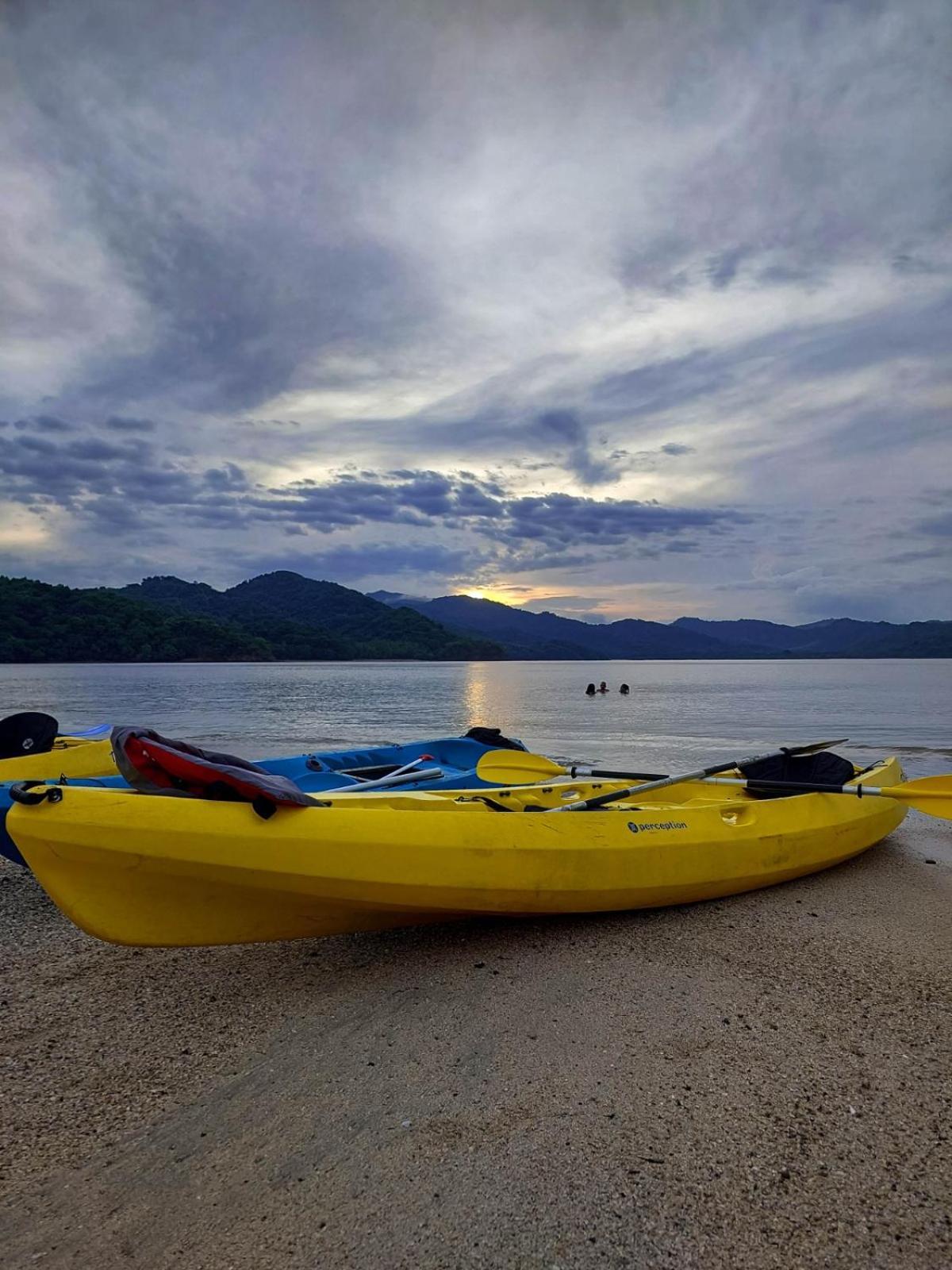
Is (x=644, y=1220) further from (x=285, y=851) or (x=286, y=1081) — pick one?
(x=285, y=851)

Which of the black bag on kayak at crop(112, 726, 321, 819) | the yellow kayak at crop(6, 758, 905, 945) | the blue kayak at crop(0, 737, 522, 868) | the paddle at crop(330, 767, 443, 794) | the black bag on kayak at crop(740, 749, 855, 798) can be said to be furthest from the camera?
the black bag on kayak at crop(740, 749, 855, 798)

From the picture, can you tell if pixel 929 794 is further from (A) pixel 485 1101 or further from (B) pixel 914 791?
(A) pixel 485 1101

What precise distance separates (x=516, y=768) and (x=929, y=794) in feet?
13.0

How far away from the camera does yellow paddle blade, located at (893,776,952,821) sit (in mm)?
5879

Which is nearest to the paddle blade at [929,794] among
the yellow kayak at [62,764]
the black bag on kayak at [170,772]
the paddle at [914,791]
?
the paddle at [914,791]

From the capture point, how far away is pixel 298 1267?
2107 mm

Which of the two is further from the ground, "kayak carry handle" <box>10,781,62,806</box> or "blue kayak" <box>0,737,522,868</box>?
"kayak carry handle" <box>10,781,62,806</box>

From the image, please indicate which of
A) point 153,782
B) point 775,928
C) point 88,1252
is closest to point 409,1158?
point 88,1252

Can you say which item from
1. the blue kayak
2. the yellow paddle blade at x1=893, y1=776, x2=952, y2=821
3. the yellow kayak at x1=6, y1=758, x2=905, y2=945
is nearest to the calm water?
the blue kayak

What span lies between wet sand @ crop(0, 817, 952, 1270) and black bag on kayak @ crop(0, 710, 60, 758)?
418 centimetres

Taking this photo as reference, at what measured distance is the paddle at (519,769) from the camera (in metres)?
7.68

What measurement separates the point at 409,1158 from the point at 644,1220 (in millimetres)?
850

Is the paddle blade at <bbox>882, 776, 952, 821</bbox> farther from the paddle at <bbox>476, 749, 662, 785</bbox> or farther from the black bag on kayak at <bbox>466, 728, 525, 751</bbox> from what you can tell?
the black bag on kayak at <bbox>466, 728, 525, 751</bbox>

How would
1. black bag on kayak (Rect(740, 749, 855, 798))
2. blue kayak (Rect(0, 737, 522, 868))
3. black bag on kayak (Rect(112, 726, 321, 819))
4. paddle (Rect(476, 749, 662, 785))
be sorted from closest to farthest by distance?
black bag on kayak (Rect(112, 726, 321, 819)) → blue kayak (Rect(0, 737, 522, 868)) → black bag on kayak (Rect(740, 749, 855, 798)) → paddle (Rect(476, 749, 662, 785))
